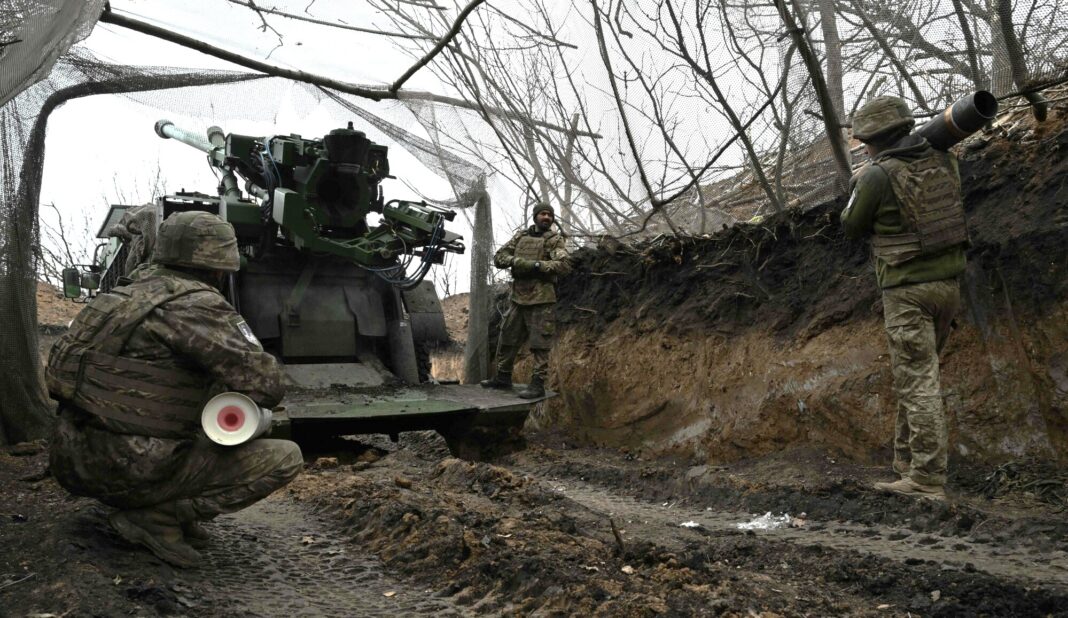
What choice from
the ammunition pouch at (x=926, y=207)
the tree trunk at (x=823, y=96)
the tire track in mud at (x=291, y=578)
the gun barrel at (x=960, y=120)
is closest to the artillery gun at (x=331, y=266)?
the tire track in mud at (x=291, y=578)

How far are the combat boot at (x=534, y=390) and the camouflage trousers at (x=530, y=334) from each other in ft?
0.08

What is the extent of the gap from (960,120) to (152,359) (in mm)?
4266

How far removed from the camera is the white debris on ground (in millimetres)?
5242

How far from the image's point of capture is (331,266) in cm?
891

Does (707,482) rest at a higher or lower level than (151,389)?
lower

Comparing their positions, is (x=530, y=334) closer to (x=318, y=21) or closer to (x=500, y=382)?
(x=500, y=382)

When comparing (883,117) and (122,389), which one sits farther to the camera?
(883,117)

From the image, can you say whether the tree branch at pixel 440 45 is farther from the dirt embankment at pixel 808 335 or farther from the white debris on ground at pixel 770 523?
the white debris on ground at pixel 770 523

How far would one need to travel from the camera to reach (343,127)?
8.51 meters

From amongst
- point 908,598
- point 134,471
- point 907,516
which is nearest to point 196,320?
point 134,471

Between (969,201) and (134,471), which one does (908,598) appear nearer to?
(134,471)

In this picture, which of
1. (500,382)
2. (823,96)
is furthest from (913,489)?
(500,382)

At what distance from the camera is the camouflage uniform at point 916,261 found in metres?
5.38

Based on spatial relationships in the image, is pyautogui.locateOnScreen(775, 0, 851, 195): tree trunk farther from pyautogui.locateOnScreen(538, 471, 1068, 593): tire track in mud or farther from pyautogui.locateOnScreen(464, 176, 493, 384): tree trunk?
pyautogui.locateOnScreen(464, 176, 493, 384): tree trunk
